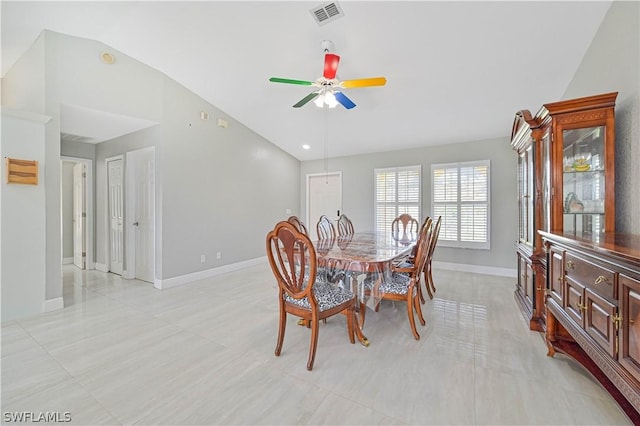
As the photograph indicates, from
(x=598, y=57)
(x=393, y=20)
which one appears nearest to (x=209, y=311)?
(x=393, y=20)

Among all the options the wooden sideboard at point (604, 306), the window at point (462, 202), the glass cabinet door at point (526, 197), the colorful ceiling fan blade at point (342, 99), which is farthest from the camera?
the window at point (462, 202)

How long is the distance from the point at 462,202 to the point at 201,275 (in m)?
4.69

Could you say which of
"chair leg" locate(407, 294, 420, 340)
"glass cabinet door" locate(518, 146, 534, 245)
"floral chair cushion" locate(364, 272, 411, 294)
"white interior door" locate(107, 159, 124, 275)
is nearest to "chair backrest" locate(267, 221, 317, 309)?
"floral chair cushion" locate(364, 272, 411, 294)

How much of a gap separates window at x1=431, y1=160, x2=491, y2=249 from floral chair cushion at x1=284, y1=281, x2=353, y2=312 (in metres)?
3.42

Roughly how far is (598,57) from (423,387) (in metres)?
3.09

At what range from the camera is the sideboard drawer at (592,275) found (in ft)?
4.30

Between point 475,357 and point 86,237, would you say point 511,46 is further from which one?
point 86,237

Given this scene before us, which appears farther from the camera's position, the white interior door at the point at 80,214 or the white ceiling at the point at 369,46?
the white interior door at the point at 80,214

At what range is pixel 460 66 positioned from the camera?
3.05m

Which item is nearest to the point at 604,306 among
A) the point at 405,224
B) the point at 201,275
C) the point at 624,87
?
the point at 624,87

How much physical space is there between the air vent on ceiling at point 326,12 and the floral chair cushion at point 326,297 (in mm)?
2559

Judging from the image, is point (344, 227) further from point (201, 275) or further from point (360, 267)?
point (201, 275)

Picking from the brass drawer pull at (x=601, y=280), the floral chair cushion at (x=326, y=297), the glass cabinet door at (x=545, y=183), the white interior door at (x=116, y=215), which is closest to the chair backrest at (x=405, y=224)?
the glass cabinet door at (x=545, y=183)

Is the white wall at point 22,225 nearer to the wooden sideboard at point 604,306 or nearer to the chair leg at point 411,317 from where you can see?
the chair leg at point 411,317
